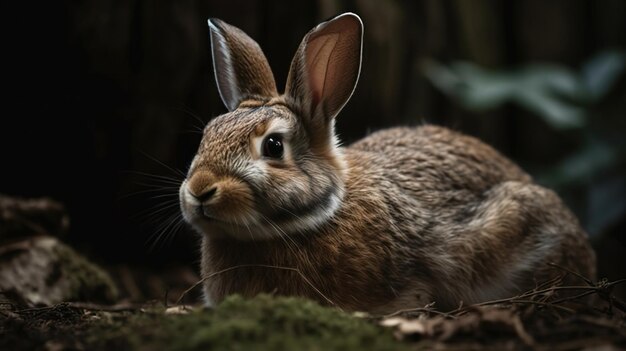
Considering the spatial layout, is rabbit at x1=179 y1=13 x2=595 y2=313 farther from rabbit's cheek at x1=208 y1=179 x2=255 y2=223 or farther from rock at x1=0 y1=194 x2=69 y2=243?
rock at x1=0 y1=194 x2=69 y2=243

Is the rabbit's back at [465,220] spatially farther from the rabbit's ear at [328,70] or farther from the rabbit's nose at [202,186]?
the rabbit's nose at [202,186]

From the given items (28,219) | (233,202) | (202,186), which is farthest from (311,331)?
(28,219)

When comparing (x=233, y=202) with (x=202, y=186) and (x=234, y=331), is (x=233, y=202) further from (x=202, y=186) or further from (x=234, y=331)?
(x=234, y=331)

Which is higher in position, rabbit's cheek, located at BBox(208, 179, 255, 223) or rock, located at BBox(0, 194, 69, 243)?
rabbit's cheek, located at BBox(208, 179, 255, 223)

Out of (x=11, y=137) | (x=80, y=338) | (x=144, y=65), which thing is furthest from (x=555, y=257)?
(x=11, y=137)

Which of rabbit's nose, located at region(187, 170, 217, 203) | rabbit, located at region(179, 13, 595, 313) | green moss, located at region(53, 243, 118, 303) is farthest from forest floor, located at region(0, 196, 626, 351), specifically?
green moss, located at region(53, 243, 118, 303)

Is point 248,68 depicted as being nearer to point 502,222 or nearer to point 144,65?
point 144,65

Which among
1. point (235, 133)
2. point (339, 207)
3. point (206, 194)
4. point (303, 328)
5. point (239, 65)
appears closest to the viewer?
point (303, 328)
